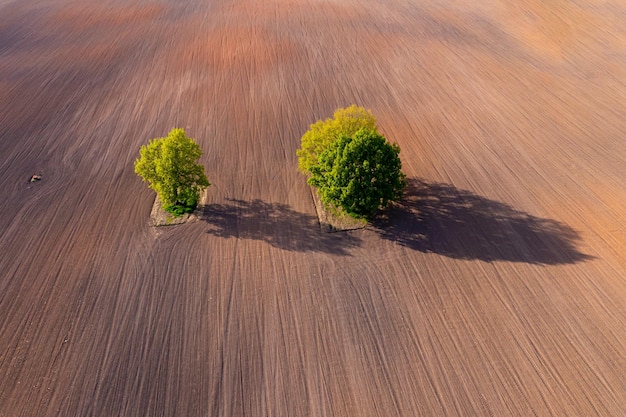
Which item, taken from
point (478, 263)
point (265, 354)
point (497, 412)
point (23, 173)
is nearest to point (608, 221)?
point (478, 263)

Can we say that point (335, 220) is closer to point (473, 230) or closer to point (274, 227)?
point (274, 227)

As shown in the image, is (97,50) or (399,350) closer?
(399,350)

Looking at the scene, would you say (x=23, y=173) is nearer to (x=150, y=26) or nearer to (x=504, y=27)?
(x=150, y=26)

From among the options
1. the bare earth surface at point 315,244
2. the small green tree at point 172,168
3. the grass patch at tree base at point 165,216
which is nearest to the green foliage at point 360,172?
the bare earth surface at point 315,244

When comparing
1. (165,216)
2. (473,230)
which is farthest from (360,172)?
(165,216)

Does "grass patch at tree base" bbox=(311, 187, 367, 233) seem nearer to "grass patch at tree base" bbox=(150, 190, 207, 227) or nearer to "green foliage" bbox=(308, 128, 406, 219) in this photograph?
"green foliage" bbox=(308, 128, 406, 219)

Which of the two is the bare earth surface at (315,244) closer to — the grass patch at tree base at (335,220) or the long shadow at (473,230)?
the long shadow at (473,230)

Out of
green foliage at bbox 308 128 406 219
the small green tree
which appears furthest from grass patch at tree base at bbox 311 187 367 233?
the small green tree
